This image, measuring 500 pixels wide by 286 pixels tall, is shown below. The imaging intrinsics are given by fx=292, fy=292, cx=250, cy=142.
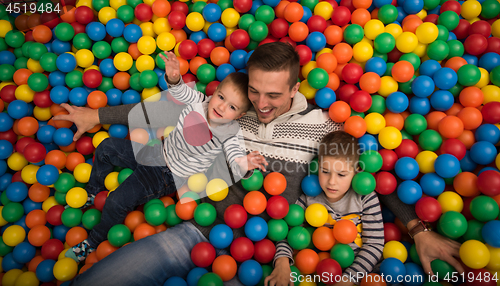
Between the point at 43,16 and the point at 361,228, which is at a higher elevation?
the point at 43,16

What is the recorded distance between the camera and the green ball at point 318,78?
73.4 inches

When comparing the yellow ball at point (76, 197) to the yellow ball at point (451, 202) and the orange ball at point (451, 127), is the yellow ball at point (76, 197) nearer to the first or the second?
the yellow ball at point (451, 202)

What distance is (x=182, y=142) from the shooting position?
1860 millimetres

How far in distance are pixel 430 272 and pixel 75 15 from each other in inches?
117

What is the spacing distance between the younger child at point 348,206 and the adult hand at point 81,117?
5.07ft

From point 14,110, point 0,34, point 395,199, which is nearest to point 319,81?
point 395,199

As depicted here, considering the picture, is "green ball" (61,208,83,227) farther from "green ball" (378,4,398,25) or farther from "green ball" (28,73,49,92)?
"green ball" (378,4,398,25)

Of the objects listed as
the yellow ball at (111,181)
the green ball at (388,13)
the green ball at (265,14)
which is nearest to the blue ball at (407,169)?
the green ball at (388,13)

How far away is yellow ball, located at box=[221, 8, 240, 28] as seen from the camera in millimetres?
2207

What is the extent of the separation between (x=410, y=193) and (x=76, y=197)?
206 centimetres

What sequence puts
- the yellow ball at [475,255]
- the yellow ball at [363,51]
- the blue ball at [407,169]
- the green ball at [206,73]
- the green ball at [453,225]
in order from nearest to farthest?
the yellow ball at [475,255], the green ball at [453,225], the blue ball at [407,169], the yellow ball at [363,51], the green ball at [206,73]

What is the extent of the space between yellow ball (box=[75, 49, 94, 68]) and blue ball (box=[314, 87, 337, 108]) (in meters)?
1.75

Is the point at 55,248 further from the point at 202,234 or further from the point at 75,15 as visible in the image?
the point at 75,15

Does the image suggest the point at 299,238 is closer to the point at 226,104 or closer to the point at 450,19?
Result: the point at 226,104
